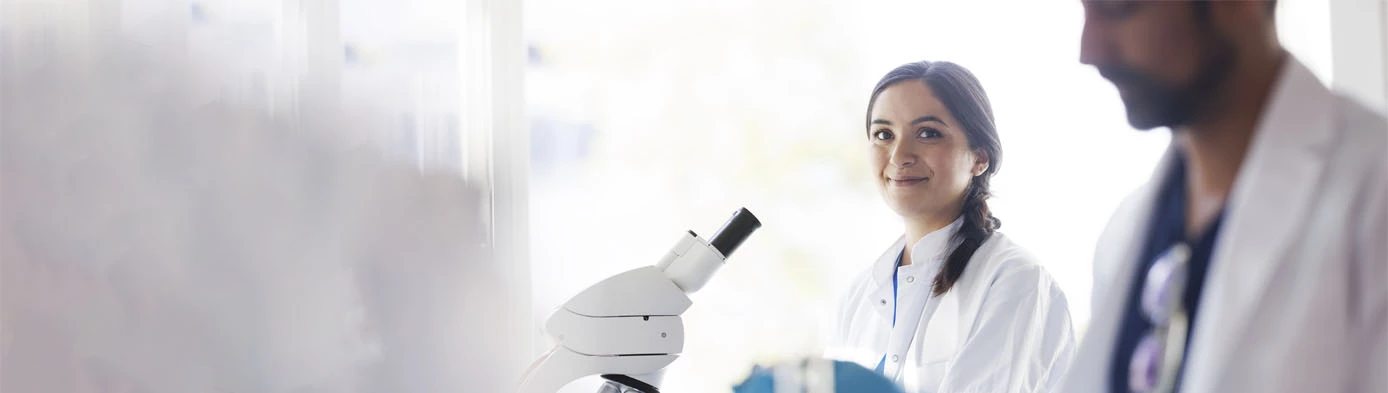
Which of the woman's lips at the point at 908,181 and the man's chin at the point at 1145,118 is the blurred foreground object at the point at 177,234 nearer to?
the woman's lips at the point at 908,181

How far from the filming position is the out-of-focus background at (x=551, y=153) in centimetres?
97

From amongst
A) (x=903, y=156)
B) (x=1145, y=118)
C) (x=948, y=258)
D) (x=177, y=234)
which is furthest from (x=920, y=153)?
(x=177, y=234)

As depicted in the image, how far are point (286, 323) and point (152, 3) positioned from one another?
0.35m

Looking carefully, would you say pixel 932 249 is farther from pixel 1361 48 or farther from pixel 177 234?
pixel 177 234

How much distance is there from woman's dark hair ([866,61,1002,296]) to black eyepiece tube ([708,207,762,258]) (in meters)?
0.29

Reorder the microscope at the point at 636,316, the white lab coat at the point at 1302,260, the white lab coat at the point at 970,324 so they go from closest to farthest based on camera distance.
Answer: the white lab coat at the point at 1302,260 < the microscope at the point at 636,316 < the white lab coat at the point at 970,324

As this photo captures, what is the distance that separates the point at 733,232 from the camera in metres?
0.92

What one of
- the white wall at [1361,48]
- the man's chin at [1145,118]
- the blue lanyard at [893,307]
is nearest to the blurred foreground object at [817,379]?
the blue lanyard at [893,307]

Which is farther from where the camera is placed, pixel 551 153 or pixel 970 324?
pixel 551 153

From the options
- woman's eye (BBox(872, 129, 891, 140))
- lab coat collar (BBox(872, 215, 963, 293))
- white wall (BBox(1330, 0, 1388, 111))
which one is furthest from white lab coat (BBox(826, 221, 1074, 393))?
white wall (BBox(1330, 0, 1388, 111))

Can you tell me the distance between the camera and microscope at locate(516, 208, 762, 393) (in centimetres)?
92

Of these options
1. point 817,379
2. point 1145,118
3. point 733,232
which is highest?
point 1145,118

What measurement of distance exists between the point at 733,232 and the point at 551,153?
1.70 feet

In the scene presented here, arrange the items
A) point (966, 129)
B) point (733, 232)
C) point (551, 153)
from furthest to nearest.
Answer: point (551, 153)
point (966, 129)
point (733, 232)
